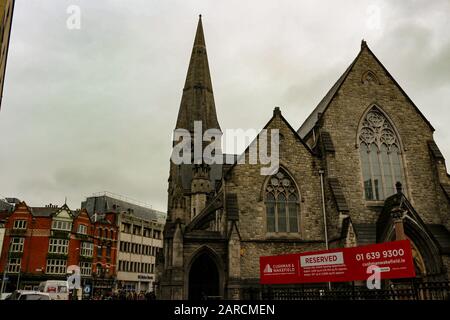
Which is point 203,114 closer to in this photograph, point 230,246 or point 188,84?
point 188,84

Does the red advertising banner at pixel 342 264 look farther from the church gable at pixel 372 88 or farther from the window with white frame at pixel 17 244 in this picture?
the window with white frame at pixel 17 244

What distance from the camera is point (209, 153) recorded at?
129ft

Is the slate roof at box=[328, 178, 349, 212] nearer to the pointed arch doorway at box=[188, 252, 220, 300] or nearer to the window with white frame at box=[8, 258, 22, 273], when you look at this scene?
the pointed arch doorway at box=[188, 252, 220, 300]

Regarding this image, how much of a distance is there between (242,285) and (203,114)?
2544 centimetres

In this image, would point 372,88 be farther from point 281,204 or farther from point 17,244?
point 17,244

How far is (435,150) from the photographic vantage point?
827 inches

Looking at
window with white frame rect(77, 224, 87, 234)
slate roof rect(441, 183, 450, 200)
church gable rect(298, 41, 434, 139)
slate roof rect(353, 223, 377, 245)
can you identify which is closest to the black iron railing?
slate roof rect(353, 223, 377, 245)

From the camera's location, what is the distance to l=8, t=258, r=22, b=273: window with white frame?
4228 centimetres

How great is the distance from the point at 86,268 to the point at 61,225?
6.92 metres

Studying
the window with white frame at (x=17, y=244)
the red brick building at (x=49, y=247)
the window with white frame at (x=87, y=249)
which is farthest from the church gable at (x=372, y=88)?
the window with white frame at (x=17, y=244)

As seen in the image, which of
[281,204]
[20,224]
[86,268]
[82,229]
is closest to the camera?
[281,204]

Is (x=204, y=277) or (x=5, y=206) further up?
(x=5, y=206)

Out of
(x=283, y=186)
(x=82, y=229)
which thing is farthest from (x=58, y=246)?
(x=283, y=186)

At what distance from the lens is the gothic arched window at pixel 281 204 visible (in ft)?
62.5
